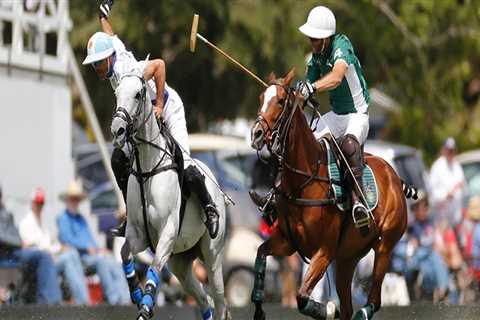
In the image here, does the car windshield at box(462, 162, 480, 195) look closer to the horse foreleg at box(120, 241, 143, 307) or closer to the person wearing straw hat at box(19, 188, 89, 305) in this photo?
the person wearing straw hat at box(19, 188, 89, 305)

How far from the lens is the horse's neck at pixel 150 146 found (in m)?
14.6

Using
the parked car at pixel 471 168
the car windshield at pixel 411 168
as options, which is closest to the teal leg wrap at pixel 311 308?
the car windshield at pixel 411 168

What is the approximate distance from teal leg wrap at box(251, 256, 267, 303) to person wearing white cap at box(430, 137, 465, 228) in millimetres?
12439

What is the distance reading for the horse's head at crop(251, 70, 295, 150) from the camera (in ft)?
45.1

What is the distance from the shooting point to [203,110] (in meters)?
33.5

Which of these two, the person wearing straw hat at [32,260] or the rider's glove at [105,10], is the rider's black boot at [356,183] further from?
the person wearing straw hat at [32,260]

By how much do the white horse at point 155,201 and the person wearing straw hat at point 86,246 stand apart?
6.11 metres

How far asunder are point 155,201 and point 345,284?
1.89m

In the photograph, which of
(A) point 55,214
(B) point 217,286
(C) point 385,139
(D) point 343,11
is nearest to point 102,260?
(A) point 55,214

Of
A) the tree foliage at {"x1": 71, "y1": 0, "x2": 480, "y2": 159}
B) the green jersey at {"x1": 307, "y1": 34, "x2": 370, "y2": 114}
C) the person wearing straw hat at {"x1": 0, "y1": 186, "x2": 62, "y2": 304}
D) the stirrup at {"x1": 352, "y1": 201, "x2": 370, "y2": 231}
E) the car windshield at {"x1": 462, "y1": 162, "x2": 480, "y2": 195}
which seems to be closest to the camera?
the stirrup at {"x1": 352, "y1": 201, "x2": 370, "y2": 231}

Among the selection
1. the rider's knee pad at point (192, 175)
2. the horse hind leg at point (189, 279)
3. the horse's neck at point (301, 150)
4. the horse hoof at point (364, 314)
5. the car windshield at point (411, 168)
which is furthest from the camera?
the car windshield at point (411, 168)

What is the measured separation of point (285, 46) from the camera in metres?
30.7

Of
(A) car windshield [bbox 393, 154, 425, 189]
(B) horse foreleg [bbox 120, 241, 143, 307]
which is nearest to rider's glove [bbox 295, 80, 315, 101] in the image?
(B) horse foreleg [bbox 120, 241, 143, 307]

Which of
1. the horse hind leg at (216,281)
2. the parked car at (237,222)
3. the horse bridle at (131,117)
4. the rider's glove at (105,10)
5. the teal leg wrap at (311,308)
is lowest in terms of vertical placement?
the parked car at (237,222)
